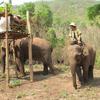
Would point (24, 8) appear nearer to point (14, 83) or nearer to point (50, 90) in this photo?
point (14, 83)

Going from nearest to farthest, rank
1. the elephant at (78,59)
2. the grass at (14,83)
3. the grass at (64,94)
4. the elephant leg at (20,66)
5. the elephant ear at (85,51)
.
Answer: the grass at (64,94) < the elephant at (78,59) < the elephant ear at (85,51) < the grass at (14,83) < the elephant leg at (20,66)

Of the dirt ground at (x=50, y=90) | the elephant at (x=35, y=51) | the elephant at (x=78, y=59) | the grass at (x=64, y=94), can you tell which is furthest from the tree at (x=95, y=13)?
the grass at (x=64, y=94)

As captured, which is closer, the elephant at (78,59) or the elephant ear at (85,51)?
the elephant at (78,59)

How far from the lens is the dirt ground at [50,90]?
11977 mm

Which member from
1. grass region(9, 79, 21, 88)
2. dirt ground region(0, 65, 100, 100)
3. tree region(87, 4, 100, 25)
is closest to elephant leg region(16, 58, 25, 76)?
dirt ground region(0, 65, 100, 100)

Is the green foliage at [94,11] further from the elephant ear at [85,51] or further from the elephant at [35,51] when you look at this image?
the elephant ear at [85,51]

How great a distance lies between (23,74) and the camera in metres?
16.0

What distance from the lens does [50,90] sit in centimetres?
1305

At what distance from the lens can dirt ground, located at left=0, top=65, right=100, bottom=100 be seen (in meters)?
12.0

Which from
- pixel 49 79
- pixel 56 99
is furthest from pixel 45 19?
pixel 56 99

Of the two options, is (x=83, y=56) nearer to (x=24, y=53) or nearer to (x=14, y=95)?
(x=14, y=95)

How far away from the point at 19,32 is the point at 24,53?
259 centimetres

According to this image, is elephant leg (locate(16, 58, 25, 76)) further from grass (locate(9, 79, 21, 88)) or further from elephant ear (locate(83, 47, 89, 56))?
elephant ear (locate(83, 47, 89, 56))

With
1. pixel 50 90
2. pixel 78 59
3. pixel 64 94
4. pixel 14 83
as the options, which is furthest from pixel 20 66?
pixel 64 94
